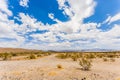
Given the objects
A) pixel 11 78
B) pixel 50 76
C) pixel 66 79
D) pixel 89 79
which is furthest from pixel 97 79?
pixel 11 78

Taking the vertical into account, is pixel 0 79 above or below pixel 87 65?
below

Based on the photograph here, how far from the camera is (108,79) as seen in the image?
14211 mm

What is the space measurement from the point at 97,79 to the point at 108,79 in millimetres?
1034

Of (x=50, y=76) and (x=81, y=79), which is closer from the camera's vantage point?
(x=81, y=79)

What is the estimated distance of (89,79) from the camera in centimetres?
1379

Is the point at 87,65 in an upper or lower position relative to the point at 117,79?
upper

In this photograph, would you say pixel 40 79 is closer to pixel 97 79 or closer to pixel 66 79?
pixel 66 79

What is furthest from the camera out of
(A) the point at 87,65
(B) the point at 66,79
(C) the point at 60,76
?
(A) the point at 87,65

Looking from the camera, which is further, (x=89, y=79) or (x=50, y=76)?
(x=50, y=76)

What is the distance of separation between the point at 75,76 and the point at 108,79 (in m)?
2.85

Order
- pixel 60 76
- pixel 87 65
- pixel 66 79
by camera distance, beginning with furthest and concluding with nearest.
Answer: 1. pixel 87 65
2. pixel 60 76
3. pixel 66 79

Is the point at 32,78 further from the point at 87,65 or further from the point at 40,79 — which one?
the point at 87,65

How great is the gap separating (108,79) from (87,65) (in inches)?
182

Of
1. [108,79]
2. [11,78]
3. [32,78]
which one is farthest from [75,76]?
[11,78]
